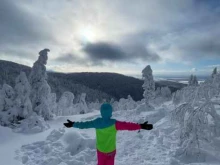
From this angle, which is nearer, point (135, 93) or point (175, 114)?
point (175, 114)

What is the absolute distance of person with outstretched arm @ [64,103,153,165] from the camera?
5.68m

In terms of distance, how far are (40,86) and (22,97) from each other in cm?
369

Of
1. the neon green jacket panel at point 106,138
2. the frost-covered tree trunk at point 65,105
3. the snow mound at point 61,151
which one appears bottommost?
the frost-covered tree trunk at point 65,105

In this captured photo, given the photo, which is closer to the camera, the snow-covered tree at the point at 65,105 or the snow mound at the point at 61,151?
the snow mound at the point at 61,151

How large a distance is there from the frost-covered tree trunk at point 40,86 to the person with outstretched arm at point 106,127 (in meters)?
20.1

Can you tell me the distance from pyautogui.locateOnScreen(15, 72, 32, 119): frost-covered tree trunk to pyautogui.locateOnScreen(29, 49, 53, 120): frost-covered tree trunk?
2.65m

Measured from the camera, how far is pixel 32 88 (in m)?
25.9

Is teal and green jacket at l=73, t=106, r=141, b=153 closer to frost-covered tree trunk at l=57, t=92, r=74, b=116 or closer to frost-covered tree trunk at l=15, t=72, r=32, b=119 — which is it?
frost-covered tree trunk at l=15, t=72, r=32, b=119

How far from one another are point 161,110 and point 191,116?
8.07 metres

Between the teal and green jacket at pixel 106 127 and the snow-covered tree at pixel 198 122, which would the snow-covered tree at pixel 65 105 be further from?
the teal and green jacket at pixel 106 127

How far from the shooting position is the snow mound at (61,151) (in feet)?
30.9

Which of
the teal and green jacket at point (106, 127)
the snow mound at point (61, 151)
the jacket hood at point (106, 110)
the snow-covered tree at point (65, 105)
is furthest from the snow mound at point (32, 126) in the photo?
the snow-covered tree at point (65, 105)

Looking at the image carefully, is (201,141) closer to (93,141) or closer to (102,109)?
(93,141)

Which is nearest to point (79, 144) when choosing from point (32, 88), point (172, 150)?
point (172, 150)
